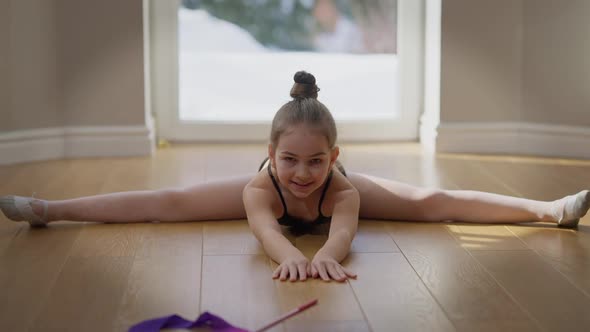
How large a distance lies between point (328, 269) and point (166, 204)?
27.3 inches

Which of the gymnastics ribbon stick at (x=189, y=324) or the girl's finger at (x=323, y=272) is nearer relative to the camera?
the gymnastics ribbon stick at (x=189, y=324)

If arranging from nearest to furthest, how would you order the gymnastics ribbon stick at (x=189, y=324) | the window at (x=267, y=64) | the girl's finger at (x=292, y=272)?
the gymnastics ribbon stick at (x=189, y=324)
the girl's finger at (x=292, y=272)
the window at (x=267, y=64)

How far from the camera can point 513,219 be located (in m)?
2.53

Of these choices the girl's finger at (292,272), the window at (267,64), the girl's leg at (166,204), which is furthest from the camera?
the window at (267,64)

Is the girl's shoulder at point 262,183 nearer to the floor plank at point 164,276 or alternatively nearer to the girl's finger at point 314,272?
the floor plank at point 164,276

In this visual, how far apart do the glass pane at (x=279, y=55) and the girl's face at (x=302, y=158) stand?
191cm

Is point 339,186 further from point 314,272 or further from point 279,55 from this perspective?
point 279,55

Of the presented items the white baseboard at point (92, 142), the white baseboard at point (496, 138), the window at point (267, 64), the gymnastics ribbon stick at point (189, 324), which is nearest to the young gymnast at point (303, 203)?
the gymnastics ribbon stick at point (189, 324)

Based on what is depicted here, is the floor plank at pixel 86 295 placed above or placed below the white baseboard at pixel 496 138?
below

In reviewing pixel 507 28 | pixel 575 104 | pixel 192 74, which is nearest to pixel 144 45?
pixel 192 74

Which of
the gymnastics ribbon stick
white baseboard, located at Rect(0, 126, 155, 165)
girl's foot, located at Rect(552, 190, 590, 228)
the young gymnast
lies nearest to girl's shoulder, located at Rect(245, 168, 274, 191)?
the young gymnast

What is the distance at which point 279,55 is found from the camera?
408 cm

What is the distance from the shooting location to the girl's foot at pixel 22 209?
2.43 m

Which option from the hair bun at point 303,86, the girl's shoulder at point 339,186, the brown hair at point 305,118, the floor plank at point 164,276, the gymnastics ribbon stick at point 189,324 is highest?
the hair bun at point 303,86
